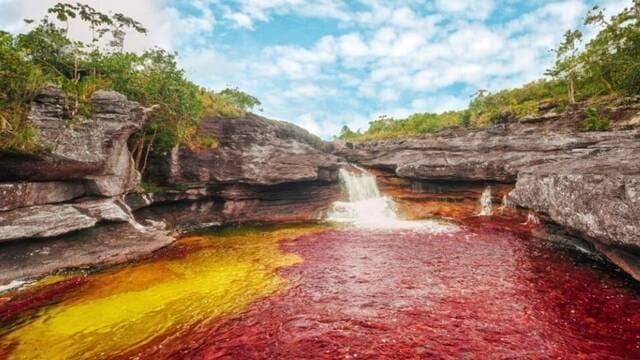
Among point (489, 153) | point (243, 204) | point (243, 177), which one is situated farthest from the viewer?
point (243, 204)

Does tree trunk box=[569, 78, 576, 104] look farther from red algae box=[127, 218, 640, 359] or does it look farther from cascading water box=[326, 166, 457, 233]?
red algae box=[127, 218, 640, 359]

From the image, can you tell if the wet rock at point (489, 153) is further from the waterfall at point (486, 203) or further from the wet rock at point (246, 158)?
the wet rock at point (246, 158)

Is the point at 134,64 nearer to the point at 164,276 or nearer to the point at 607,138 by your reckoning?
the point at 164,276

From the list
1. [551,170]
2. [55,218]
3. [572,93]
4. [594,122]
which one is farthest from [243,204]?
[572,93]

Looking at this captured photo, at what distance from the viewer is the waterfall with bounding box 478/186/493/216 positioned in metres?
27.7

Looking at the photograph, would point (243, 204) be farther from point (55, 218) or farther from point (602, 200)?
point (602, 200)

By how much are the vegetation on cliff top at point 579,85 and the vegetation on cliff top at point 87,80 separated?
35.6m

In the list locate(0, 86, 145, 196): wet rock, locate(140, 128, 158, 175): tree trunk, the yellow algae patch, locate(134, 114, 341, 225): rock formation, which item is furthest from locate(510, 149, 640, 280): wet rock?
locate(140, 128, 158, 175): tree trunk

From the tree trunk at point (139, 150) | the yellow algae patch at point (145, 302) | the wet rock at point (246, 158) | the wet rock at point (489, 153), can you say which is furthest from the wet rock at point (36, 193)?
the wet rock at point (489, 153)

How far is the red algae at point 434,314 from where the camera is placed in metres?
7.98

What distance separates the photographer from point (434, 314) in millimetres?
9805

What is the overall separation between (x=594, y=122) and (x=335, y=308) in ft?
109

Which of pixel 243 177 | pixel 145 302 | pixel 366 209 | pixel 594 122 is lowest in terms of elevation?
pixel 145 302

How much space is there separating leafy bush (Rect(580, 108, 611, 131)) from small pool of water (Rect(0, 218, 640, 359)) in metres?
20.1
